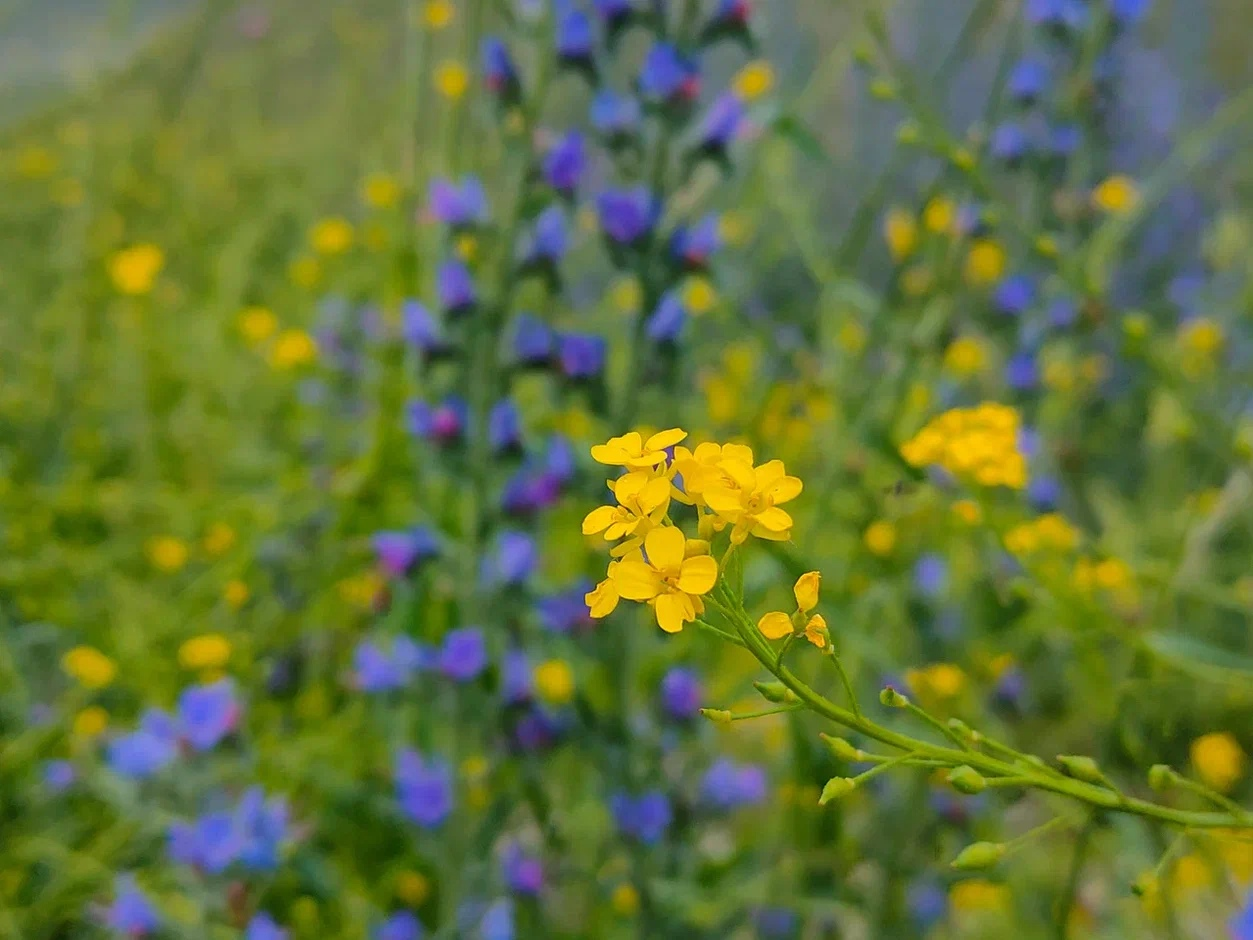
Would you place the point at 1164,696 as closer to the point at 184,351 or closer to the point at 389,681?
the point at 389,681

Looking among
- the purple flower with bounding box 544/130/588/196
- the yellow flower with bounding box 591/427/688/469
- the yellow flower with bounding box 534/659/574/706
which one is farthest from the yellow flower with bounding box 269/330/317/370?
the yellow flower with bounding box 591/427/688/469

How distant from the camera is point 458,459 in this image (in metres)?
0.93

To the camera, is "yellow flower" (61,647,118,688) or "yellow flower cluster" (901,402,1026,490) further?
"yellow flower" (61,647,118,688)

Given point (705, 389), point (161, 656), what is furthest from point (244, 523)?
point (705, 389)

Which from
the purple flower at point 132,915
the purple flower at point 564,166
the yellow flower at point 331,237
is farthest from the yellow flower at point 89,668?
the yellow flower at point 331,237

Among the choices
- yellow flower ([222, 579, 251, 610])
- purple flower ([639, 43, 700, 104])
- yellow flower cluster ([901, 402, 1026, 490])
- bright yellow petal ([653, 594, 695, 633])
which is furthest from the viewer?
yellow flower ([222, 579, 251, 610])

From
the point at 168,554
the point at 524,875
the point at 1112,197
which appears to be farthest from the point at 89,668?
the point at 1112,197

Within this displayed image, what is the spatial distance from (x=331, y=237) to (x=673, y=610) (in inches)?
74.0

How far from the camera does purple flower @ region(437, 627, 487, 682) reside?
919 mm

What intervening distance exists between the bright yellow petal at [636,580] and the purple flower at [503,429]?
2.00ft

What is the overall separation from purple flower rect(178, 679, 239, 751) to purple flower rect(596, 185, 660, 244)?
51 cm

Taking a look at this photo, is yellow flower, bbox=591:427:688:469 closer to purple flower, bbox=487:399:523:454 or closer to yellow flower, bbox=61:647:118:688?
purple flower, bbox=487:399:523:454

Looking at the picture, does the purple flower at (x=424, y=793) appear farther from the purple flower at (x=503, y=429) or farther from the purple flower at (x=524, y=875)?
the purple flower at (x=503, y=429)

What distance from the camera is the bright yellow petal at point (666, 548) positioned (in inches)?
12.6
